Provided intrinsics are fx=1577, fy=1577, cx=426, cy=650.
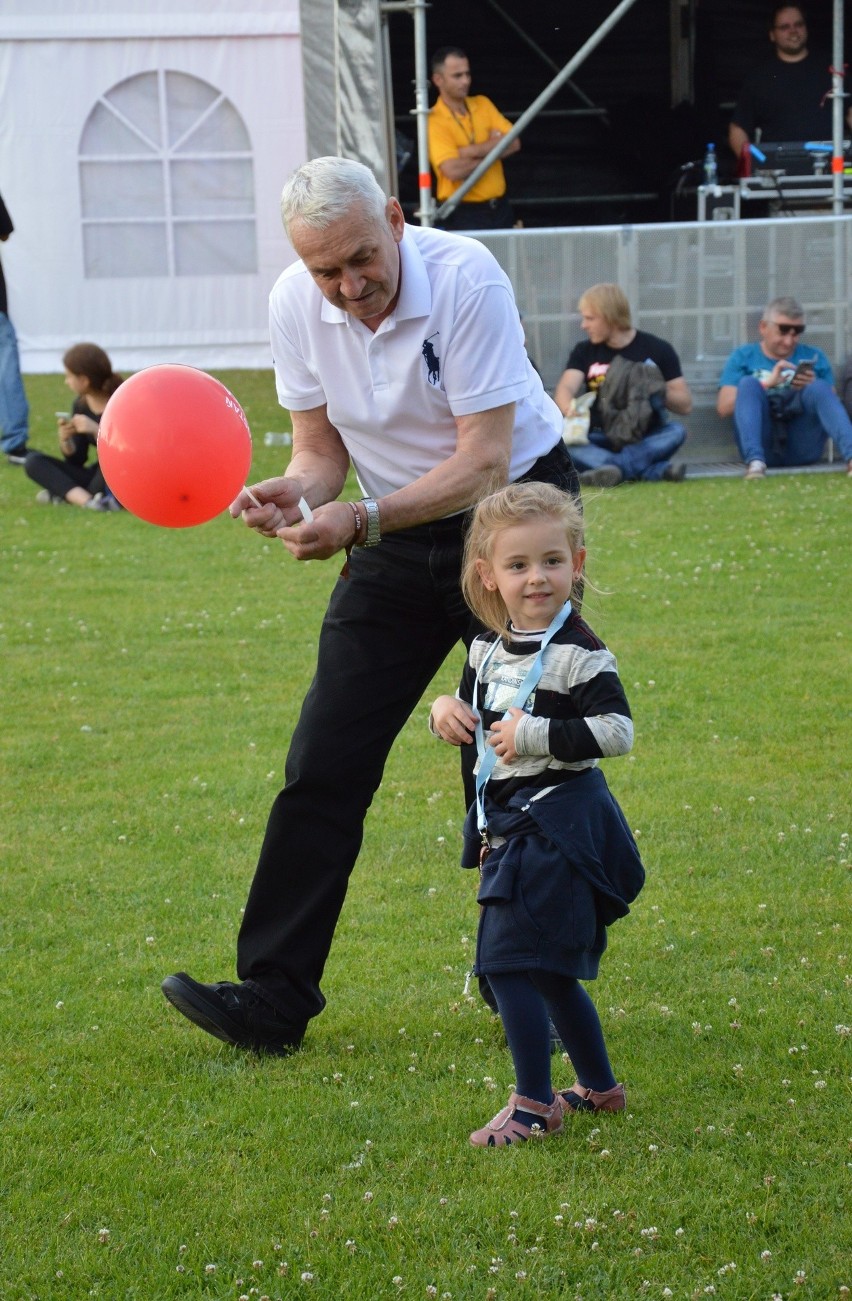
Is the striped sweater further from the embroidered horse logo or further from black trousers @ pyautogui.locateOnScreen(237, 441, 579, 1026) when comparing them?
the embroidered horse logo

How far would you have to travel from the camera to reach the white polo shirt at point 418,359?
404cm

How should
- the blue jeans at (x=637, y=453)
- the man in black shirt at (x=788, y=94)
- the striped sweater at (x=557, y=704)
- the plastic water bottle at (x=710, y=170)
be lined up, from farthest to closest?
the man in black shirt at (x=788, y=94) → the plastic water bottle at (x=710, y=170) → the blue jeans at (x=637, y=453) → the striped sweater at (x=557, y=704)

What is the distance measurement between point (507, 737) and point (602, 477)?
9.87 metres

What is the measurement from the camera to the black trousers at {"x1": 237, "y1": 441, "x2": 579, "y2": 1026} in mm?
4332

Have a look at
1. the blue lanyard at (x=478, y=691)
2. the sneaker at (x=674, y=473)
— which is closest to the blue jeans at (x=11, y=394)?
the sneaker at (x=674, y=473)

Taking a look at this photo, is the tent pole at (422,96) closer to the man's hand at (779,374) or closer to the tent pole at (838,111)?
the man's hand at (779,374)

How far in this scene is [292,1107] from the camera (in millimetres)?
3992

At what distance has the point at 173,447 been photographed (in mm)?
3641

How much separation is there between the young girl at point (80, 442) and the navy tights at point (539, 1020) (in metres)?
10.1

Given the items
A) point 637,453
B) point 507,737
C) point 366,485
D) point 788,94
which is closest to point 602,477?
point 637,453

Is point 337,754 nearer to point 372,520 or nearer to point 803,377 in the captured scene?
point 372,520

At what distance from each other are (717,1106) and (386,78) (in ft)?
42.2

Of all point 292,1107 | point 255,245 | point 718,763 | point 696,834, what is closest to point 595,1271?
point 292,1107

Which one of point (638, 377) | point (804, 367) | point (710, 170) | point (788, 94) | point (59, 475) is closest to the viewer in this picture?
point (638, 377)
